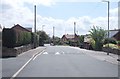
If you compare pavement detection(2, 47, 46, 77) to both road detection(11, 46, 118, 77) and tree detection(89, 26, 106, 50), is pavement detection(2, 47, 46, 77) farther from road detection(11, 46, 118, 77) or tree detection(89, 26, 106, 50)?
tree detection(89, 26, 106, 50)

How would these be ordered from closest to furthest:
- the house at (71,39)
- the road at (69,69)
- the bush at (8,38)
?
the road at (69,69) < the bush at (8,38) < the house at (71,39)

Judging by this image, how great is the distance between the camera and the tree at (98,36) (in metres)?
61.9

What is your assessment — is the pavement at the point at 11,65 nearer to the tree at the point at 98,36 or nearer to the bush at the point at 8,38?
the bush at the point at 8,38

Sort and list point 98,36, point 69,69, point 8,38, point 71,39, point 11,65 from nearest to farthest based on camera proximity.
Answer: point 69,69 < point 11,65 < point 8,38 < point 98,36 < point 71,39

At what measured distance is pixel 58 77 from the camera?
15.5 metres

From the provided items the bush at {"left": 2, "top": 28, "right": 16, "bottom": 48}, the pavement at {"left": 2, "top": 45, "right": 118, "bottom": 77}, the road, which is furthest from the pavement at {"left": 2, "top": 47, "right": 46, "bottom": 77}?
the bush at {"left": 2, "top": 28, "right": 16, "bottom": 48}

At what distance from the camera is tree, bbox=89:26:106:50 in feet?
203

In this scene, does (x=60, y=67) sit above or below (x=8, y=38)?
below

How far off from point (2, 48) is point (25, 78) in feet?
68.3

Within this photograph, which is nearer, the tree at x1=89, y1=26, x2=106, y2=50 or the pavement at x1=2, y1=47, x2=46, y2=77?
the pavement at x1=2, y1=47, x2=46, y2=77

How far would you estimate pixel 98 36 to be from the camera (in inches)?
2483

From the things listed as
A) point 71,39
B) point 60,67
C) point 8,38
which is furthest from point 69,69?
point 71,39

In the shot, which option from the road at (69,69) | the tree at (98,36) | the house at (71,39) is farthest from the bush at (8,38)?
the house at (71,39)

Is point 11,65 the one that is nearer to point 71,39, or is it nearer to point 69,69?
point 69,69
